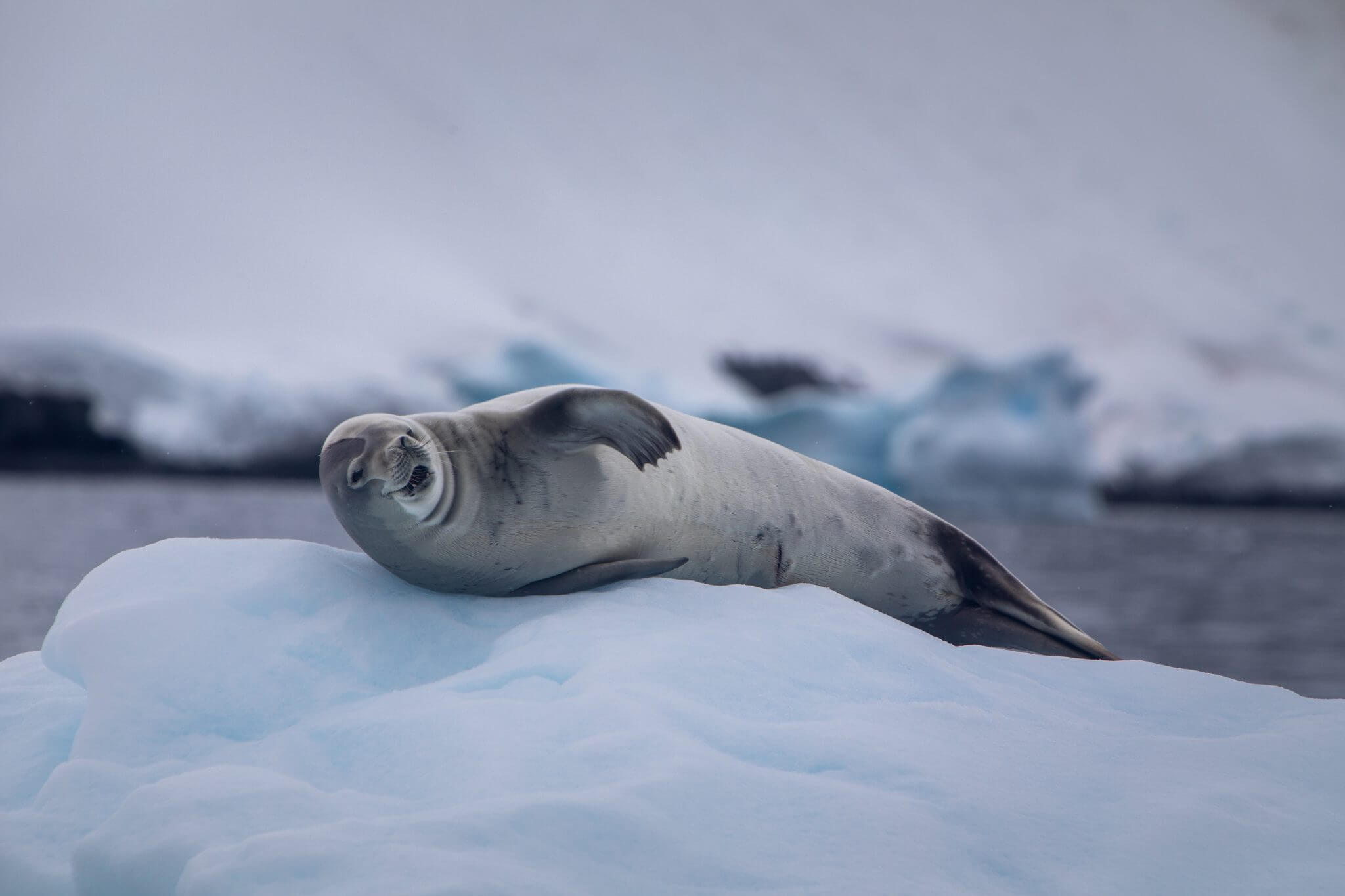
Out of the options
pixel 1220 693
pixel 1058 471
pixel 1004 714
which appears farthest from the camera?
pixel 1058 471

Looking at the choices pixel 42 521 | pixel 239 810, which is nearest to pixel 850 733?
pixel 239 810

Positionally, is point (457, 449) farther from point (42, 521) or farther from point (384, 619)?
point (42, 521)

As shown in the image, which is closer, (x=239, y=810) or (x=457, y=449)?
(x=239, y=810)

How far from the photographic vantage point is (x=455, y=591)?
275 cm

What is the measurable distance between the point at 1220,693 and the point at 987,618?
114cm

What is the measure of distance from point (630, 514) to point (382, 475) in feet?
2.53

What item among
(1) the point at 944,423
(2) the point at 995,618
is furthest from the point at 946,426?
(2) the point at 995,618

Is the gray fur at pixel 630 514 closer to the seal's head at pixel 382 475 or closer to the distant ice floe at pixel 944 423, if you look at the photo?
the seal's head at pixel 382 475

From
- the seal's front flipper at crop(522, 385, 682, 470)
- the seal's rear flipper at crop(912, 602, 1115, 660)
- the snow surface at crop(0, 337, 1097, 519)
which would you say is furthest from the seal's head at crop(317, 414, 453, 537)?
the snow surface at crop(0, 337, 1097, 519)

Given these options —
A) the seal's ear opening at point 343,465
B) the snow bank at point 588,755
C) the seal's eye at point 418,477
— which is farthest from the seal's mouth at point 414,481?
the snow bank at point 588,755

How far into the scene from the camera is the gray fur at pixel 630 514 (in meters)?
2.57

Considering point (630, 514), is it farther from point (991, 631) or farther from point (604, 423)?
point (991, 631)

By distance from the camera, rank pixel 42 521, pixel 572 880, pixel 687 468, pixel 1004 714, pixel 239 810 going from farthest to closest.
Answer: pixel 42 521 < pixel 687 468 < pixel 1004 714 < pixel 239 810 < pixel 572 880

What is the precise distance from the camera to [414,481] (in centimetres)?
253
